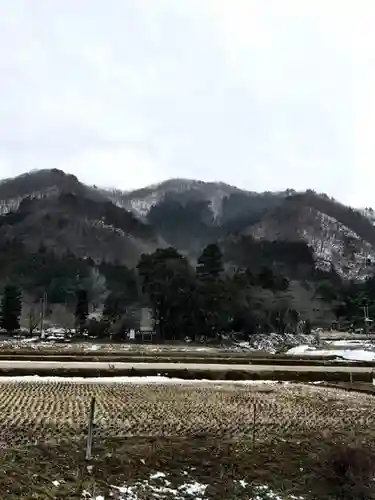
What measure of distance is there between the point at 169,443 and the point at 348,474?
376 cm

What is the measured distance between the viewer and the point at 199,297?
65125 millimetres

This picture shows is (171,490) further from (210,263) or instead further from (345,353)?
(210,263)

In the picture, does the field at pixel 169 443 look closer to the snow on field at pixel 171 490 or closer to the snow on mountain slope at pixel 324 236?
the snow on field at pixel 171 490

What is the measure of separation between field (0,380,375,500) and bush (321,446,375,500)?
232 mm

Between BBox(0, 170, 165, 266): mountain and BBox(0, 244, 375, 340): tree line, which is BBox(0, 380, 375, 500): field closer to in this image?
BBox(0, 244, 375, 340): tree line

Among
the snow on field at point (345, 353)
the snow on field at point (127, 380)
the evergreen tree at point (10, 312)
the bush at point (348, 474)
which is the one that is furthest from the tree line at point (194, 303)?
the bush at point (348, 474)

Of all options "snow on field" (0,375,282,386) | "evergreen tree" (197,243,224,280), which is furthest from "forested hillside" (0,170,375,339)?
"snow on field" (0,375,282,386)

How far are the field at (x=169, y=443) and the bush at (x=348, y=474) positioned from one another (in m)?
0.23

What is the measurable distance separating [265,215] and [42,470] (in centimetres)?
16529

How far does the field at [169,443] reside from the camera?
9.95 metres

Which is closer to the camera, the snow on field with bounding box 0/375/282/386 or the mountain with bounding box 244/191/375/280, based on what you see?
the snow on field with bounding box 0/375/282/386

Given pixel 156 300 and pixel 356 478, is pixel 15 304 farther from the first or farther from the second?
pixel 356 478

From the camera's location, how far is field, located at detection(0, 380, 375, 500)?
392 inches

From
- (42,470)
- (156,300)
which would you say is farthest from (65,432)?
(156,300)
